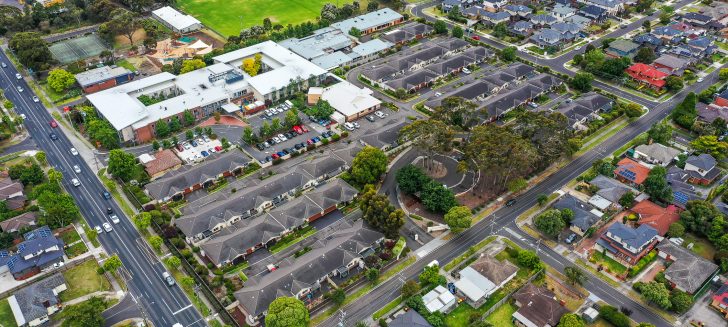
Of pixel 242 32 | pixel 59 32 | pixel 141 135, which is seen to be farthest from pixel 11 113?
pixel 242 32

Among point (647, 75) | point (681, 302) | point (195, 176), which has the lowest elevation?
point (681, 302)

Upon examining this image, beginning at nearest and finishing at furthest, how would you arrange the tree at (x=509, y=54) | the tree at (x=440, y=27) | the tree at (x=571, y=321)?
the tree at (x=571, y=321) → the tree at (x=509, y=54) → the tree at (x=440, y=27)

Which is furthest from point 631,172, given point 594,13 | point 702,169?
point 594,13

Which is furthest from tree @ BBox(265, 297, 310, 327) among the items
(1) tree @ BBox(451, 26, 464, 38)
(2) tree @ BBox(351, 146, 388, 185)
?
(1) tree @ BBox(451, 26, 464, 38)

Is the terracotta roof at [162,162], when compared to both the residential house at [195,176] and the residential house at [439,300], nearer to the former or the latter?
the residential house at [195,176]

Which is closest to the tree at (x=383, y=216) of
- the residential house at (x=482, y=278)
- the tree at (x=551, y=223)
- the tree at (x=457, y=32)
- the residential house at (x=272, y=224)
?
the residential house at (x=272, y=224)

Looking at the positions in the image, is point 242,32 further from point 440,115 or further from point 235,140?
point 440,115

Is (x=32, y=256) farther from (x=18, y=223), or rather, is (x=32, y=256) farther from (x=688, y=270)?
(x=688, y=270)
